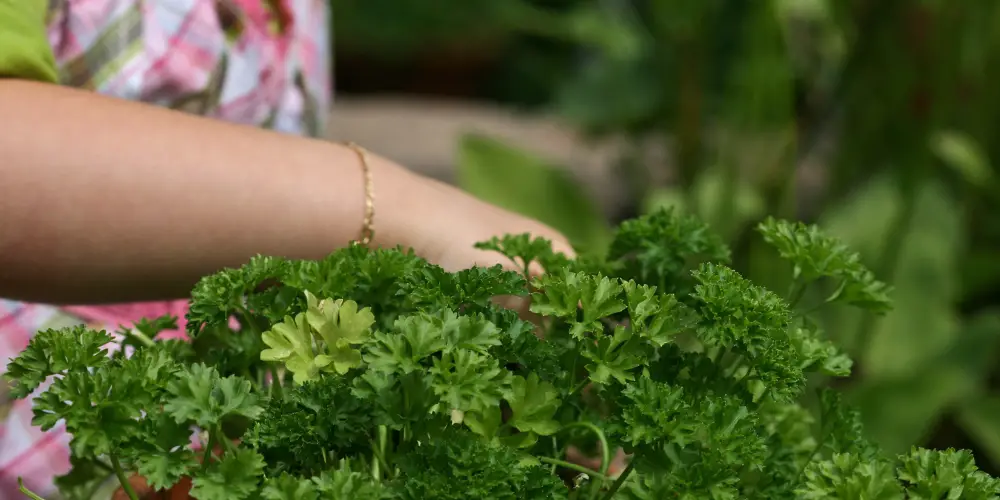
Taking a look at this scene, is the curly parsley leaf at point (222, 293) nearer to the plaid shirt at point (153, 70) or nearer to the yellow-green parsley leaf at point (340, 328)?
the yellow-green parsley leaf at point (340, 328)

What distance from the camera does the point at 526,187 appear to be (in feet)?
4.62

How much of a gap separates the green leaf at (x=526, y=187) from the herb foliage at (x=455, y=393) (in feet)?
3.19

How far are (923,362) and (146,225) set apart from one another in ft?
3.65

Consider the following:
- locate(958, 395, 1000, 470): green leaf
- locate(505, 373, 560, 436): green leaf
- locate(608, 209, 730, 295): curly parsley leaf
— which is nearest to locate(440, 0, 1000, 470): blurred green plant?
locate(958, 395, 1000, 470): green leaf

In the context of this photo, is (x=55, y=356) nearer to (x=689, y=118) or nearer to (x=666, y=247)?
(x=666, y=247)

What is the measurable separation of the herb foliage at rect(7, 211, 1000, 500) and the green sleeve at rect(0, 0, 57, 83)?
0.17 meters

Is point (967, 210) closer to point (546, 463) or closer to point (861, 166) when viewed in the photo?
point (861, 166)

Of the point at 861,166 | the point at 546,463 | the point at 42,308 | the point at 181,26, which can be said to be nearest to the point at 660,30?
the point at 861,166

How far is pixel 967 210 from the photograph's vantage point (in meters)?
1.54

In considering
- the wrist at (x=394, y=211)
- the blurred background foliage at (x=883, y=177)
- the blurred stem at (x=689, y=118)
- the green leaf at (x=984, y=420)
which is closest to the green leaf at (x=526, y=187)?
the blurred background foliage at (x=883, y=177)

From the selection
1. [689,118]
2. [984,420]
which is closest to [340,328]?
[984,420]

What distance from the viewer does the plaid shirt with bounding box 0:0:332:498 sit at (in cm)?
56

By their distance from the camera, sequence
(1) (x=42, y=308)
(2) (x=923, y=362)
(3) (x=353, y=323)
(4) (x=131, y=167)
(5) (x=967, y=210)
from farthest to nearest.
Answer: (5) (x=967, y=210), (2) (x=923, y=362), (1) (x=42, y=308), (4) (x=131, y=167), (3) (x=353, y=323)

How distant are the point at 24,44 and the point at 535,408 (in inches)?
12.1
